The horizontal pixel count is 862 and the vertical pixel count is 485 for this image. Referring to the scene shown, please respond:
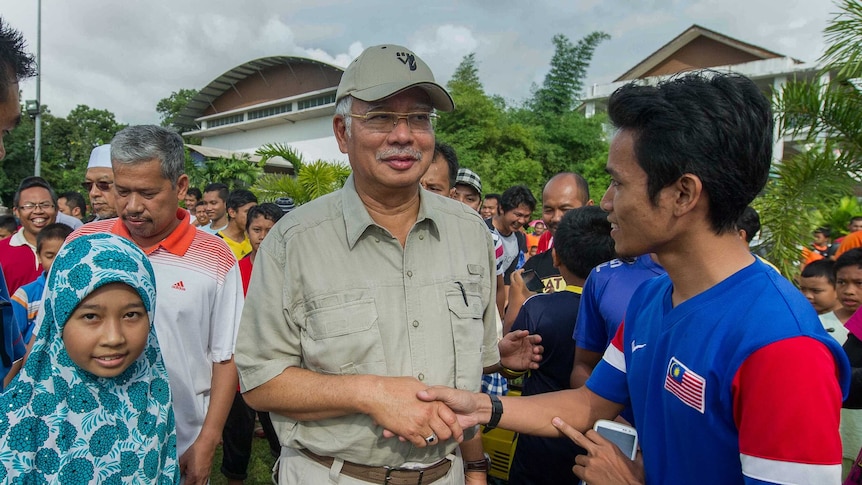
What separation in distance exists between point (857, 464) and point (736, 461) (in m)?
1.40

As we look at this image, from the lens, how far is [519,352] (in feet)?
8.57

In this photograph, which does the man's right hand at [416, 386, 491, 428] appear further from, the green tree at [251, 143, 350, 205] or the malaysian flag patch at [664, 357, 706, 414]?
the green tree at [251, 143, 350, 205]

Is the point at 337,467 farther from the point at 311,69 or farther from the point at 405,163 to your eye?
the point at 311,69

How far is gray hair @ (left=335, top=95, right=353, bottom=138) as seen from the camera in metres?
2.00

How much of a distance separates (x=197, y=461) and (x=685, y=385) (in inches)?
80.5

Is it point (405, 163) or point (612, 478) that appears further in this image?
point (405, 163)

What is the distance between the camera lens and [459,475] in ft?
6.81

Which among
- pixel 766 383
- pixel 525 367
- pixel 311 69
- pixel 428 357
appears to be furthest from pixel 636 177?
pixel 311 69

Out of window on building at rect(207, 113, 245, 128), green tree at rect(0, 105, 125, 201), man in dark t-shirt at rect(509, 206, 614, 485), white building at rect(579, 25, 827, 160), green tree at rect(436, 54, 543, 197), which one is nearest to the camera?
man in dark t-shirt at rect(509, 206, 614, 485)

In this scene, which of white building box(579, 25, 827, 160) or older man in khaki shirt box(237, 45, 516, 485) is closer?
older man in khaki shirt box(237, 45, 516, 485)

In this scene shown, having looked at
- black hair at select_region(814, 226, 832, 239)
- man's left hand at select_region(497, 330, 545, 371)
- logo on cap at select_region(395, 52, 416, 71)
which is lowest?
man's left hand at select_region(497, 330, 545, 371)

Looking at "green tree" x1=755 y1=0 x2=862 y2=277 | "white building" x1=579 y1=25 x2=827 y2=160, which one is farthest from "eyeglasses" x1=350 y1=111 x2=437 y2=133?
"white building" x1=579 y1=25 x2=827 y2=160

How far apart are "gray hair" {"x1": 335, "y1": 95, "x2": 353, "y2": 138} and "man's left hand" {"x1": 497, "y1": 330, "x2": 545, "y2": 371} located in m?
1.29

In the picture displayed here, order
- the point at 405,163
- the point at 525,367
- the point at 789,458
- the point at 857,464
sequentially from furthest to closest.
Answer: the point at 525,367 → the point at 857,464 → the point at 405,163 → the point at 789,458
